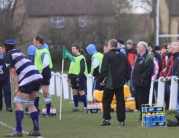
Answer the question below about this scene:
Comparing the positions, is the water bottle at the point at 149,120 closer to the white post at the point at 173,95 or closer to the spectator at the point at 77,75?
the white post at the point at 173,95

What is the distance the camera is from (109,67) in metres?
16.6

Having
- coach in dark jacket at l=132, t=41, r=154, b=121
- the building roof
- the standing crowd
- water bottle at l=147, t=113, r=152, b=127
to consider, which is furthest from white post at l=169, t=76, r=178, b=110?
the building roof

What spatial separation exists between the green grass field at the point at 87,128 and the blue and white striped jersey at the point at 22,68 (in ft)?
3.78

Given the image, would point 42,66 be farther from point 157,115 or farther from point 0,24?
point 0,24

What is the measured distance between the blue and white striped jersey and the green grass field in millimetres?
1152

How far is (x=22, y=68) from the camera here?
14.3m

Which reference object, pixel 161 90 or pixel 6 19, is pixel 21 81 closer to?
pixel 161 90

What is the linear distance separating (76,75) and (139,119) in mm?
4207

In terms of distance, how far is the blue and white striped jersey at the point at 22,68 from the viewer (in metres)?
14.3

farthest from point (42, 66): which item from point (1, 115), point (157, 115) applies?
point (157, 115)

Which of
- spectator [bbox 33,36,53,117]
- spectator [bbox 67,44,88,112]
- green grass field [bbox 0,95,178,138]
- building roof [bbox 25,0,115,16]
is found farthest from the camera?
building roof [bbox 25,0,115,16]

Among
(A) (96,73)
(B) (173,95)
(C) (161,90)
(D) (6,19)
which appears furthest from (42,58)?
(D) (6,19)

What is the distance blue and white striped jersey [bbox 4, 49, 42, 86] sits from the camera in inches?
561

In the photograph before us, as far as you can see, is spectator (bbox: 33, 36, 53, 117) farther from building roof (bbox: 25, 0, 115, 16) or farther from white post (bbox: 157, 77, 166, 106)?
building roof (bbox: 25, 0, 115, 16)
